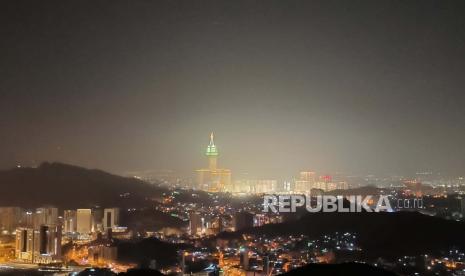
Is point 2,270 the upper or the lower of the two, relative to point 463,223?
lower

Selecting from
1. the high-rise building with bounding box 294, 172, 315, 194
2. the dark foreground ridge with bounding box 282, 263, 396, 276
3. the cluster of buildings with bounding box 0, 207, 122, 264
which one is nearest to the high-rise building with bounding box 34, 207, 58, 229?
the cluster of buildings with bounding box 0, 207, 122, 264

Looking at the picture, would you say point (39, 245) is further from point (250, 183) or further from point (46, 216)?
point (250, 183)

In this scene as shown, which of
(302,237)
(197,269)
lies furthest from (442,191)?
(197,269)

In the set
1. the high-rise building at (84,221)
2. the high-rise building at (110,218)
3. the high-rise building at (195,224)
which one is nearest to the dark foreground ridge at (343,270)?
the high-rise building at (195,224)

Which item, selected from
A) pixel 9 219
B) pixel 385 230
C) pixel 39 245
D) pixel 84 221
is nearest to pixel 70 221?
pixel 84 221

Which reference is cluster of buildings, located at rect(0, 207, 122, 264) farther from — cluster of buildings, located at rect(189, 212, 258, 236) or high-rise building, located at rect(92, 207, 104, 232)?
cluster of buildings, located at rect(189, 212, 258, 236)

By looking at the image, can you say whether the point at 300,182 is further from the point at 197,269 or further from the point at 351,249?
the point at 197,269
